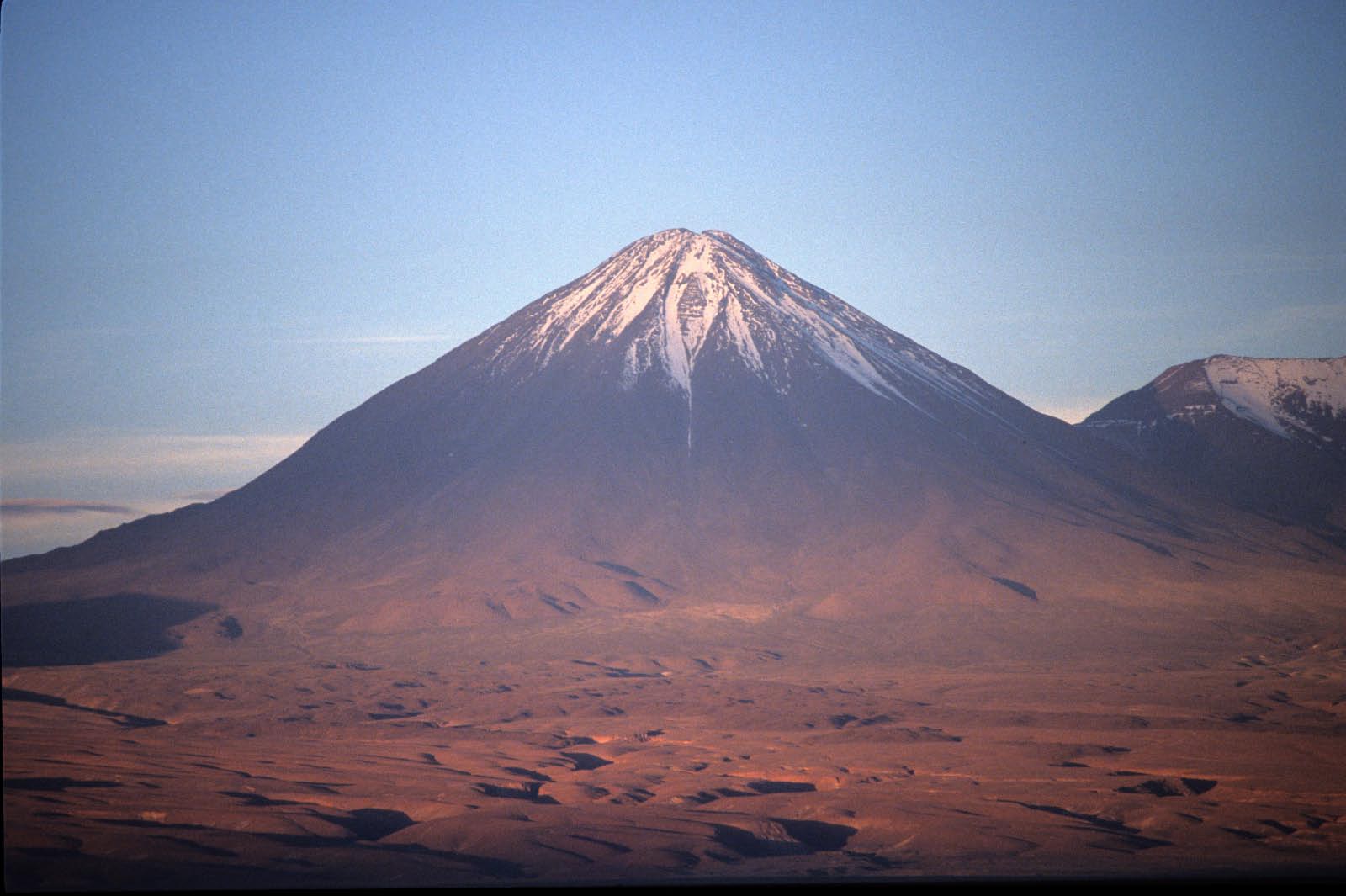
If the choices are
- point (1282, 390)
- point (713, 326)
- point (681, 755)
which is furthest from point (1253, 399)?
point (681, 755)

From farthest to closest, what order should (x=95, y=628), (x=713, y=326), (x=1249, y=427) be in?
(x=1249, y=427) < (x=713, y=326) < (x=95, y=628)

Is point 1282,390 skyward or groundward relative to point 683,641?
skyward

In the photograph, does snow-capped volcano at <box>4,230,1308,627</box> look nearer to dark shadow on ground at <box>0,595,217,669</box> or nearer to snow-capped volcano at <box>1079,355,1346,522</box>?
dark shadow on ground at <box>0,595,217,669</box>

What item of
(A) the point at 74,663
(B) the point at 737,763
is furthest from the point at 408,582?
(B) the point at 737,763

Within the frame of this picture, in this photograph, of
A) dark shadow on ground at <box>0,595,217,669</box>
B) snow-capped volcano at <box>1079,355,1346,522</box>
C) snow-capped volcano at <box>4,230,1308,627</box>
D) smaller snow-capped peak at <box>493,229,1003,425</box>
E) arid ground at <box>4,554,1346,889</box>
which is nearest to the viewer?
arid ground at <box>4,554,1346,889</box>

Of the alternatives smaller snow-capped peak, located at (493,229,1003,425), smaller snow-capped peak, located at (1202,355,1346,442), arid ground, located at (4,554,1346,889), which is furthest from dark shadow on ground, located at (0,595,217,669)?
smaller snow-capped peak, located at (1202,355,1346,442)

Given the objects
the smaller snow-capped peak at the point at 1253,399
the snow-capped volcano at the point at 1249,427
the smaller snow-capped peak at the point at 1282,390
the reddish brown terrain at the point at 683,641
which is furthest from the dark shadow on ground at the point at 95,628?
the smaller snow-capped peak at the point at 1282,390

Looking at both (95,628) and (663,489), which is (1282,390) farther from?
(95,628)
